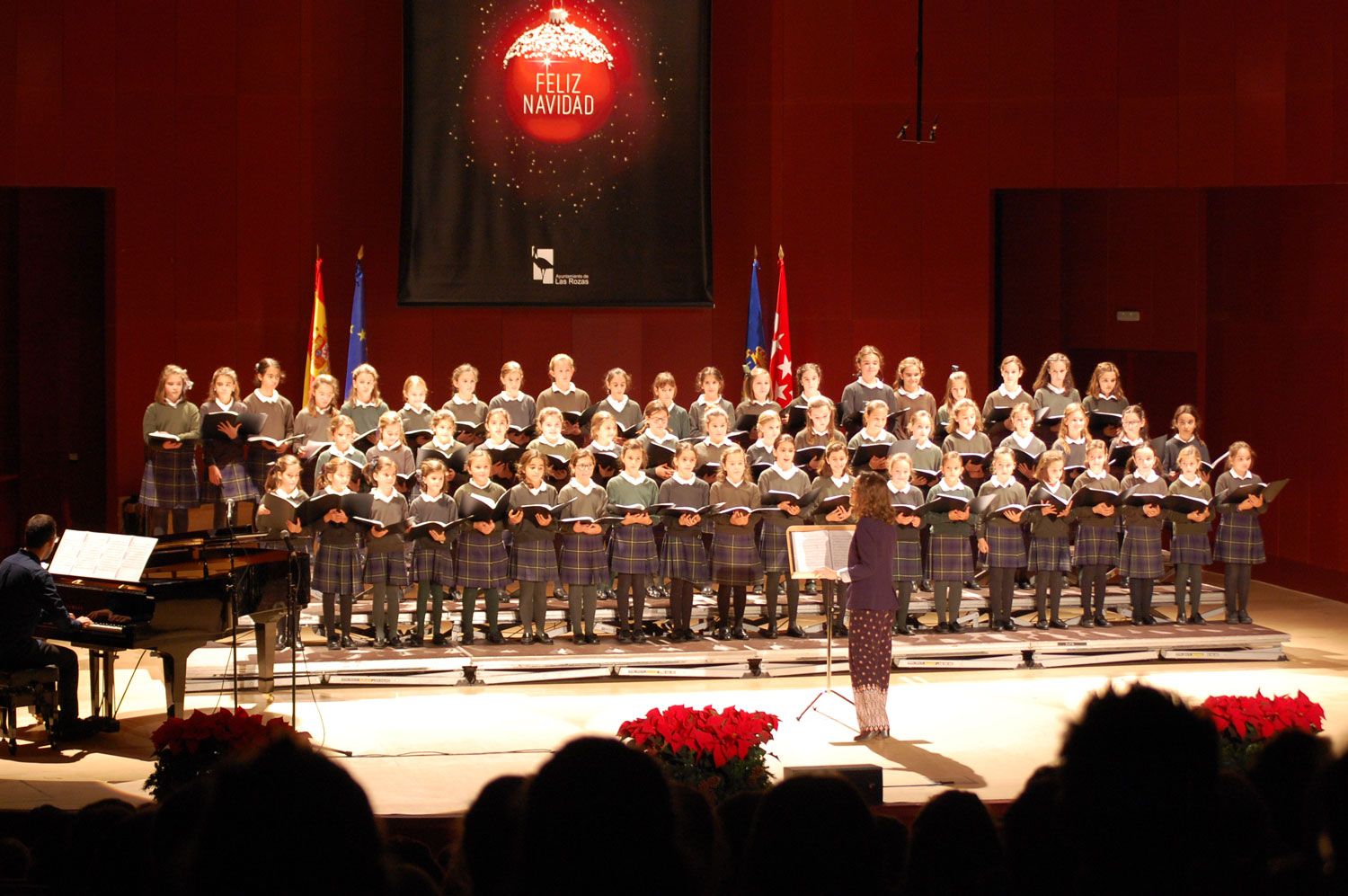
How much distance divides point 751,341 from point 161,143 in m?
5.25

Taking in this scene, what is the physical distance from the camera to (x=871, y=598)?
845 cm

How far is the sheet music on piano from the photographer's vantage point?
27.6 feet

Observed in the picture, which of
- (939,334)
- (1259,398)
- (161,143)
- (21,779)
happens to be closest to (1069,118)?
(939,334)

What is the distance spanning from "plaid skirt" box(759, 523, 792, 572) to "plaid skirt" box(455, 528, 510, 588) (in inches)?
72.2

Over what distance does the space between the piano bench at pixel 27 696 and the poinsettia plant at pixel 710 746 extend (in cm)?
357

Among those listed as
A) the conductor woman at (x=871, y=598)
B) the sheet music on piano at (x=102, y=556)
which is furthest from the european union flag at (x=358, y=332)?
the conductor woman at (x=871, y=598)

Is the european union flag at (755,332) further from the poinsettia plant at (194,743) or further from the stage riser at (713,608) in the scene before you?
the poinsettia plant at (194,743)

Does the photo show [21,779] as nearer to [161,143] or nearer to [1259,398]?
[161,143]

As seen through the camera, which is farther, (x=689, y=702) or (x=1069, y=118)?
(x=1069, y=118)

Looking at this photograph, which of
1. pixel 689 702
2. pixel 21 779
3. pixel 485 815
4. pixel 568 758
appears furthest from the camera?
pixel 689 702

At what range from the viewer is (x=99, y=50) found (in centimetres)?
1294

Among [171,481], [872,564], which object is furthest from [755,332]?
[872,564]

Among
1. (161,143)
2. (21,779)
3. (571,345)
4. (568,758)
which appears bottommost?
(21,779)

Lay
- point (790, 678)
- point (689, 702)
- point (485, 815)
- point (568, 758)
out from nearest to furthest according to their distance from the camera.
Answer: point (568, 758), point (485, 815), point (689, 702), point (790, 678)
